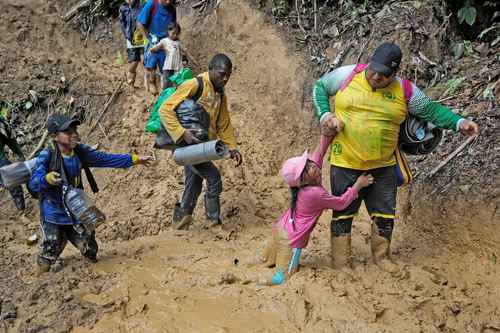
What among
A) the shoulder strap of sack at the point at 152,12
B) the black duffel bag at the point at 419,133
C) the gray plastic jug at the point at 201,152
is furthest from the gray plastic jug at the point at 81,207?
the shoulder strap of sack at the point at 152,12

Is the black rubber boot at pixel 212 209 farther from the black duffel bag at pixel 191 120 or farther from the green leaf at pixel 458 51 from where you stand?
→ the green leaf at pixel 458 51

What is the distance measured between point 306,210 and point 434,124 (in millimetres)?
1292

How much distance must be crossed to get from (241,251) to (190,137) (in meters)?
1.31

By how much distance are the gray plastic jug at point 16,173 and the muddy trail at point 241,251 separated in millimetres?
952

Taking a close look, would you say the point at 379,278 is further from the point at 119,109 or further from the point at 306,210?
the point at 119,109

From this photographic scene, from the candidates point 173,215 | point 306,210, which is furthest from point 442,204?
point 173,215

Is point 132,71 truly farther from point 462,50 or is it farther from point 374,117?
point 374,117

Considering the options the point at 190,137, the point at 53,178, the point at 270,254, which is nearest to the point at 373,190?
the point at 270,254

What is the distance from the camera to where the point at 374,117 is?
182 inches

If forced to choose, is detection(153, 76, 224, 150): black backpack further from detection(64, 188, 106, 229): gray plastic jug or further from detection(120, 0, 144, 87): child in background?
detection(120, 0, 144, 87): child in background

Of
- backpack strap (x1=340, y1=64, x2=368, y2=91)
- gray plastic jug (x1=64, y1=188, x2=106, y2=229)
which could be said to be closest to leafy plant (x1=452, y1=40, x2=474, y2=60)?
backpack strap (x1=340, y1=64, x2=368, y2=91)

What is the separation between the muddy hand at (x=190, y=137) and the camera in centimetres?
572

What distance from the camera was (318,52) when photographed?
855 centimetres

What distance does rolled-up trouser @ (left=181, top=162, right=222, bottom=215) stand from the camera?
6172 millimetres
